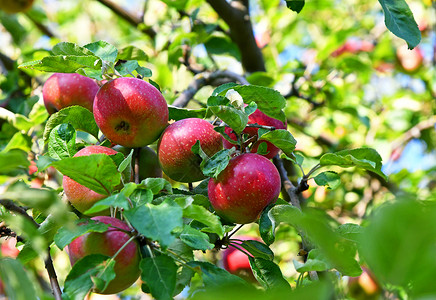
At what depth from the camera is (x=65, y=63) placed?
91cm

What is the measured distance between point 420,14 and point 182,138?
2542 millimetres

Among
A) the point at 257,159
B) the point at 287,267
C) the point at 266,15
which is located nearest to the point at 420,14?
the point at 266,15

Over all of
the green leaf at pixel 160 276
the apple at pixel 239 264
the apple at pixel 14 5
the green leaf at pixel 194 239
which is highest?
the green leaf at pixel 194 239

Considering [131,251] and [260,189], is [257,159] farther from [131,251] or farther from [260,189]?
[131,251]

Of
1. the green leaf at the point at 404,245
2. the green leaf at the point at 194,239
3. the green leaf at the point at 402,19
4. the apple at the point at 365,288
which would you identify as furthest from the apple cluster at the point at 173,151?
the apple at the point at 365,288

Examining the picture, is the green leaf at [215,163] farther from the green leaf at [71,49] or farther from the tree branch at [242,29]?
the tree branch at [242,29]

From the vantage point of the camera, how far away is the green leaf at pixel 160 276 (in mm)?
732

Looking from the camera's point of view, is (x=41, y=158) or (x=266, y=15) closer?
(x=41, y=158)

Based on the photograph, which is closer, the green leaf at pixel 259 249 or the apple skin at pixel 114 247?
the apple skin at pixel 114 247

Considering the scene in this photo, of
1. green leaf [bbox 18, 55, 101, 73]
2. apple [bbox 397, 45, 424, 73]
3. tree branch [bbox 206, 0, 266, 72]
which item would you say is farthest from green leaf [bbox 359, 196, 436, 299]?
apple [bbox 397, 45, 424, 73]

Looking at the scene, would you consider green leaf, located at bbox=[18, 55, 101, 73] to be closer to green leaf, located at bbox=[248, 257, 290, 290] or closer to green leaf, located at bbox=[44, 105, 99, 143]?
green leaf, located at bbox=[44, 105, 99, 143]

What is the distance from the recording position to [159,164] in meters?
1.07

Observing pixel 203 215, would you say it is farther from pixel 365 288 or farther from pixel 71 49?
pixel 365 288

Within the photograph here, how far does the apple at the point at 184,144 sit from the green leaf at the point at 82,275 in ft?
0.92
